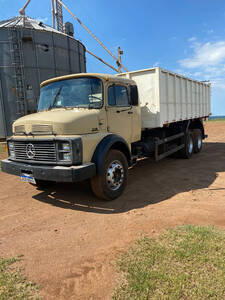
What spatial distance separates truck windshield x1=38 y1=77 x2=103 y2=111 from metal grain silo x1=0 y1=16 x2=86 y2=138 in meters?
12.7

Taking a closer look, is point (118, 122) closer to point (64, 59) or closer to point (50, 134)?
point (50, 134)

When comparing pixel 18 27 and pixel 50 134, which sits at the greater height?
pixel 18 27

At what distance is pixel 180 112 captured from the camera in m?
7.45

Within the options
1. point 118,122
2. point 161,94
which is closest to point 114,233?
point 118,122

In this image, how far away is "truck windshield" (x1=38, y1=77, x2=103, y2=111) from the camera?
430 cm

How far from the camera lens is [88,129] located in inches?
159

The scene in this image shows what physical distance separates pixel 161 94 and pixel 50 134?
3.58m

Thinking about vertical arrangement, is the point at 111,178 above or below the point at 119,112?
below

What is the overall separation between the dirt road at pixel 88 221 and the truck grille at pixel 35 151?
3.49ft

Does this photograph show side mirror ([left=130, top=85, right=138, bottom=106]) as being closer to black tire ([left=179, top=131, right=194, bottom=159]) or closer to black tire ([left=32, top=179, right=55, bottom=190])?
black tire ([left=32, top=179, right=55, bottom=190])

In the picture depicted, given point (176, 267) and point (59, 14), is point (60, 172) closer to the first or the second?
point (176, 267)

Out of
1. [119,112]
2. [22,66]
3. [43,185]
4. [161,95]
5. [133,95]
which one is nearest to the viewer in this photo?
[119,112]

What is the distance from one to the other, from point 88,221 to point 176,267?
174cm

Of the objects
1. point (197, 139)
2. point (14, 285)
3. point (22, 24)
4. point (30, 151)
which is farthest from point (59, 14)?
point (14, 285)
